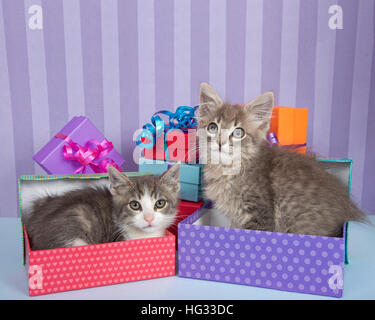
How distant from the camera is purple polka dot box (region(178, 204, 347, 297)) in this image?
3.13 ft

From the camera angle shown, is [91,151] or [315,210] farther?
[91,151]

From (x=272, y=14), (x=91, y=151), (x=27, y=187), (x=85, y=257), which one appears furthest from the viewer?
(x=272, y=14)

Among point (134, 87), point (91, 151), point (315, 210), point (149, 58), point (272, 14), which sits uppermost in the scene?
point (272, 14)

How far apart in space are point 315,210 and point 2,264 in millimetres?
1148

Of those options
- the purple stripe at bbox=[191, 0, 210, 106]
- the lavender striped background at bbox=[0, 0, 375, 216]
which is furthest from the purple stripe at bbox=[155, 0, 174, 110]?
the purple stripe at bbox=[191, 0, 210, 106]

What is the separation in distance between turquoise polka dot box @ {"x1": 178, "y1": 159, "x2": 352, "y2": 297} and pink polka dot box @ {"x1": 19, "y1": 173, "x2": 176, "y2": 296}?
8cm

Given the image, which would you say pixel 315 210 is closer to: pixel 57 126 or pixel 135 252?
pixel 135 252

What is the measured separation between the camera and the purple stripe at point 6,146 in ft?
5.88

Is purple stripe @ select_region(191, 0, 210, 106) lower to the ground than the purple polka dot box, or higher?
higher

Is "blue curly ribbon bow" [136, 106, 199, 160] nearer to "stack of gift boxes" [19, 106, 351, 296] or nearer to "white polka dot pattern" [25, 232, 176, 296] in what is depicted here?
"stack of gift boxes" [19, 106, 351, 296]

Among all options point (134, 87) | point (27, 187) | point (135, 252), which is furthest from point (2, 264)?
point (134, 87)

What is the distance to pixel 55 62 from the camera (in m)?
1.81

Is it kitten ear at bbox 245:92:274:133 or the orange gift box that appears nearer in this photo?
kitten ear at bbox 245:92:274:133

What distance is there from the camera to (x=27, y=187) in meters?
1.26
